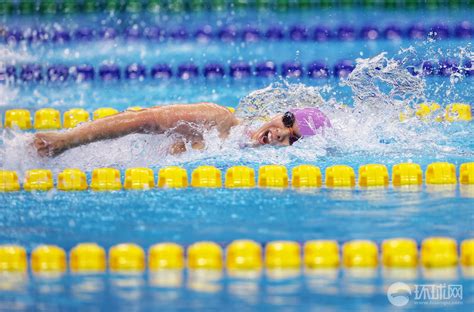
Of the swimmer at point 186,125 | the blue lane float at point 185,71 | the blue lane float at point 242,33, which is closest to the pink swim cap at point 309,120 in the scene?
the swimmer at point 186,125

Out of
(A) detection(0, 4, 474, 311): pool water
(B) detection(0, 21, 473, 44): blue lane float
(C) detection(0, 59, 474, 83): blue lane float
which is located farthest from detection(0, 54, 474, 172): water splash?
(B) detection(0, 21, 473, 44): blue lane float

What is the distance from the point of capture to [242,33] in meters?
6.69

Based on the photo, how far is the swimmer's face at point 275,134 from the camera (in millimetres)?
4656

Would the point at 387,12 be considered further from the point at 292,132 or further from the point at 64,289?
the point at 64,289

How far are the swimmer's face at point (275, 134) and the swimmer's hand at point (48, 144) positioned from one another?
95 cm

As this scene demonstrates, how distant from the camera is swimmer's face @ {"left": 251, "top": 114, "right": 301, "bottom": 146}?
466cm

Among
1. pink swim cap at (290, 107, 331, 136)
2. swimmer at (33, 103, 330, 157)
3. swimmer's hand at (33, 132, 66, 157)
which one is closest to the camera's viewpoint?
swimmer's hand at (33, 132, 66, 157)

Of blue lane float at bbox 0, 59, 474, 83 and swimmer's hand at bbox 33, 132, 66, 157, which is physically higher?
blue lane float at bbox 0, 59, 474, 83

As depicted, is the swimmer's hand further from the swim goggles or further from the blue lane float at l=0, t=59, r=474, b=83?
the blue lane float at l=0, t=59, r=474, b=83

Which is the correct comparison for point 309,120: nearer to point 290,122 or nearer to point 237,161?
point 290,122

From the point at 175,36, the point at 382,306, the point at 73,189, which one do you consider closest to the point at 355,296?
the point at 382,306

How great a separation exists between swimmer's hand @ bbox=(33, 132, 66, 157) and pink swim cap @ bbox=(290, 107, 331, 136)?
1199 mm

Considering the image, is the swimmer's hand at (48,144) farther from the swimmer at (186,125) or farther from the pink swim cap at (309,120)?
the pink swim cap at (309,120)

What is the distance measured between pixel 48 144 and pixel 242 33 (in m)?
2.65
